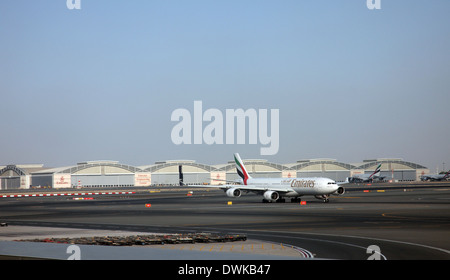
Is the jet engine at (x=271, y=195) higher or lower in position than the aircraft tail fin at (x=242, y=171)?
lower

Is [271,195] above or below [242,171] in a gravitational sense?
below

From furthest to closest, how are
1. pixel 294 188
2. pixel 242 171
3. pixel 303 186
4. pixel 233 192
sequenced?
pixel 242 171 → pixel 233 192 → pixel 294 188 → pixel 303 186

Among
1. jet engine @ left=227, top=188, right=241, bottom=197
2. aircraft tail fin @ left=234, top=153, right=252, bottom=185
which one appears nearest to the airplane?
jet engine @ left=227, top=188, right=241, bottom=197

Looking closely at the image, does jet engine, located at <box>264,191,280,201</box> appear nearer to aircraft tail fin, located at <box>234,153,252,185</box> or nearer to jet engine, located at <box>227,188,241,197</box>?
jet engine, located at <box>227,188,241,197</box>

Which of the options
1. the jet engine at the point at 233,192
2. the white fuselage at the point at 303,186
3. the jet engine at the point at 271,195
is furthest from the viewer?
the jet engine at the point at 233,192

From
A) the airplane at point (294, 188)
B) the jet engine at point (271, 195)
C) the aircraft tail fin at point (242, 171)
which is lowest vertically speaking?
the jet engine at point (271, 195)

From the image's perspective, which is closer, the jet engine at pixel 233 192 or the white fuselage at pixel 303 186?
the white fuselage at pixel 303 186

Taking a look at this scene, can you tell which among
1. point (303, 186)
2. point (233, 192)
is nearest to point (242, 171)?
point (233, 192)

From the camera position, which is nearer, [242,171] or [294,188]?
[294,188]

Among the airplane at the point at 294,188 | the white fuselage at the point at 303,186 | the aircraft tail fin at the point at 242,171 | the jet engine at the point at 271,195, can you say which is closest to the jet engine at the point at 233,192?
the airplane at the point at 294,188

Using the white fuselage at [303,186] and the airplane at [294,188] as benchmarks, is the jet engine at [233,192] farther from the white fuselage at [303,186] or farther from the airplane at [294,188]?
the white fuselage at [303,186]

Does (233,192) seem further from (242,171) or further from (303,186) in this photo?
(303,186)
